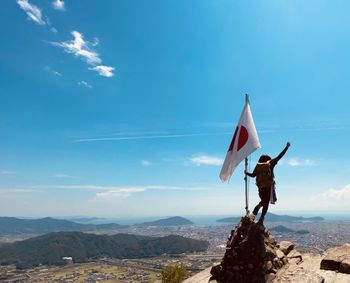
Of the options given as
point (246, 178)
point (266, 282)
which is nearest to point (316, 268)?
point (266, 282)

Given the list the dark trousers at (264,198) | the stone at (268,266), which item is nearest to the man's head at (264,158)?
the dark trousers at (264,198)

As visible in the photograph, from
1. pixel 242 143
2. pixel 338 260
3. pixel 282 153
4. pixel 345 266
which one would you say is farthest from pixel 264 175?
pixel 345 266

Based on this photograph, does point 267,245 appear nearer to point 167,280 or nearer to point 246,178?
point 246,178

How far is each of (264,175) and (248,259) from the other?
591cm

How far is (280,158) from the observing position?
23.6m

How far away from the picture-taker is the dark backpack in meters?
23.8

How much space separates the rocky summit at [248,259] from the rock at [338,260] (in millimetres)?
2944

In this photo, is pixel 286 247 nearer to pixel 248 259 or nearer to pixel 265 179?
pixel 248 259

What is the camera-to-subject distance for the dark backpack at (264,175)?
23766 millimetres

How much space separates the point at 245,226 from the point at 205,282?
6.70m

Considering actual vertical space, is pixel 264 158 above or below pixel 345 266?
above

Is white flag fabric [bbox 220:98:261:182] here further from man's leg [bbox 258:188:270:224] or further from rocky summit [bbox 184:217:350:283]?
rocky summit [bbox 184:217:350:283]

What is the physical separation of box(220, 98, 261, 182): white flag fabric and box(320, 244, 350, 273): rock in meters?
9.46

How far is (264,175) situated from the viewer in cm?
2378
